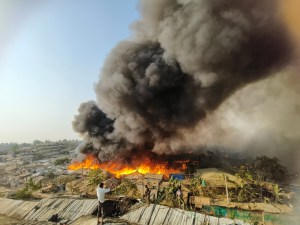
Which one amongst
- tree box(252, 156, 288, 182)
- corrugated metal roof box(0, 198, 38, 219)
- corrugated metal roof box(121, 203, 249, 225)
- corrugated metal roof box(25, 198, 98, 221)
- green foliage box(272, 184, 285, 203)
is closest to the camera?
corrugated metal roof box(121, 203, 249, 225)

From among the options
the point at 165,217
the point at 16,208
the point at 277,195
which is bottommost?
the point at 16,208

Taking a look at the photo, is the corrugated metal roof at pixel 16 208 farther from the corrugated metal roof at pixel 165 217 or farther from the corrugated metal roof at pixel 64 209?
the corrugated metal roof at pixel 165 217

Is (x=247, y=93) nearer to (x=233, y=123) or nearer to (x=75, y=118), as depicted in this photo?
(x=233, y=123)

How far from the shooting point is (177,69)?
25.9 meters

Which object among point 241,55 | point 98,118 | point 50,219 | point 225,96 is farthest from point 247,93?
point 50,219

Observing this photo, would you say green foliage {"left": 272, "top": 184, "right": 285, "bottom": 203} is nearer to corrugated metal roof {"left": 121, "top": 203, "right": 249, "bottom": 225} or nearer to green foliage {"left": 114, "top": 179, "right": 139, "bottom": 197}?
corrugated metal roof {"left": 121, "top": 203, "right": 249, "bottom": 225}

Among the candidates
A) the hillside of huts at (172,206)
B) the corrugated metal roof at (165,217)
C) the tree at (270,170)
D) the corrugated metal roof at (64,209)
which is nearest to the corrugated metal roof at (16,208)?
the hillside of huts at (172,206)

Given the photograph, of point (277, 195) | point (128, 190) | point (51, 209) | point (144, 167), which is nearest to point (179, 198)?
point (128, 190)

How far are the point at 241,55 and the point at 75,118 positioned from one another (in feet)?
71.7

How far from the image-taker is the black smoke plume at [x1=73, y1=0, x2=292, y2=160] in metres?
22.8

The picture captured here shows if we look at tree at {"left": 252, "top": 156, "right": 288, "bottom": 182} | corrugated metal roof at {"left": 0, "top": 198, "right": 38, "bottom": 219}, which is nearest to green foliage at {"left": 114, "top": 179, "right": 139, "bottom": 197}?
corrugated metal roof at {"left": 0, "top": 198, "right": 38, "bottom": 219}

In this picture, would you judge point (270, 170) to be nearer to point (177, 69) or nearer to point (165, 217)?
point (177, 69)

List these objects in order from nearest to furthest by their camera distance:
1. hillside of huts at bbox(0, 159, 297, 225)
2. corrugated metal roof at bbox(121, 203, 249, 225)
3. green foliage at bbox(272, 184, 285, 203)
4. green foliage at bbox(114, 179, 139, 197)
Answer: corrugated metal roof at bbox(121, 203, 249, 225) < hillside of huts at bbox(0, 159, 297, 225) < green foliage at bbox(272, 184, 285, 203) < green foliage at bbox(114, 179, 139, 197)

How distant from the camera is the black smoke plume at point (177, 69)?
896 inches
